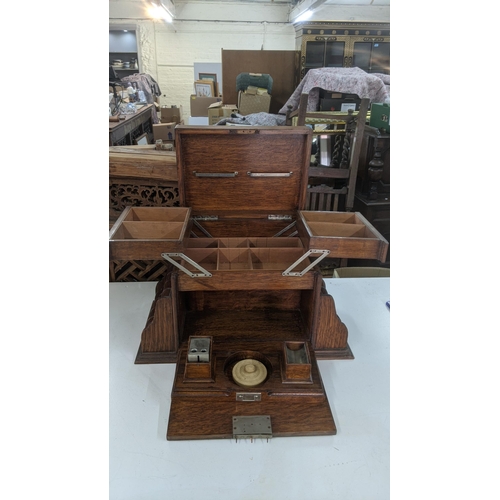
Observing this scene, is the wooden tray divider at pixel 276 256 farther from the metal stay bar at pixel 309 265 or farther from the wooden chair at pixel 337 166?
the wooden chair at pixel 337 166

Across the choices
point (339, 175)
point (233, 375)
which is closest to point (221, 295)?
point (233, 375)

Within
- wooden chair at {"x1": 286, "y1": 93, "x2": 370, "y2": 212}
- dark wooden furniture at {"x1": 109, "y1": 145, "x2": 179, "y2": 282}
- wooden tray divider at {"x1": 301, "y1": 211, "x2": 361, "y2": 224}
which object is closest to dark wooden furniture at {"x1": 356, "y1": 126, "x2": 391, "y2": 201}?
wooden chair at {"x1": 286, "y1": 93, "x2": 370, "y2": 212}

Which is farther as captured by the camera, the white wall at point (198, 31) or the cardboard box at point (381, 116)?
the white wall at point (198, 31)

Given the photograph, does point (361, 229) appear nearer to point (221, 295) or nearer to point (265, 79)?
point (221, 295)

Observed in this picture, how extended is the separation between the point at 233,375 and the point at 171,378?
0.18 metres

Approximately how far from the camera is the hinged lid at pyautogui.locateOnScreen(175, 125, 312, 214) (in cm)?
124

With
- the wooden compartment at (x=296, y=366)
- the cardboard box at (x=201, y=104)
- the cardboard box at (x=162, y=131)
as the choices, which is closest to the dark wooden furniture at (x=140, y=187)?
the wooden compartment at (x=296, y=366)

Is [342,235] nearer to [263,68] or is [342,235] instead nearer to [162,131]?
[162,131]

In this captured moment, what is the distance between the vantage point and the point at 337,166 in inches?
95.3

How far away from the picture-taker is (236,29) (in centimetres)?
627

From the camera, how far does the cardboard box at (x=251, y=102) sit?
11.2 feet

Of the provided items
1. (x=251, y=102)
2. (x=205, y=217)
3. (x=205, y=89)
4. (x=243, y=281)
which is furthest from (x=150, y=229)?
(x=205, y=89)

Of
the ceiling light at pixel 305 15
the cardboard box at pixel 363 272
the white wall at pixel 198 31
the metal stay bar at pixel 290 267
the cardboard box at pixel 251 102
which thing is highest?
the white wall at pixel 198 31

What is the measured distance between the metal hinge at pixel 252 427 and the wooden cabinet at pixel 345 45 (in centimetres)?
459
